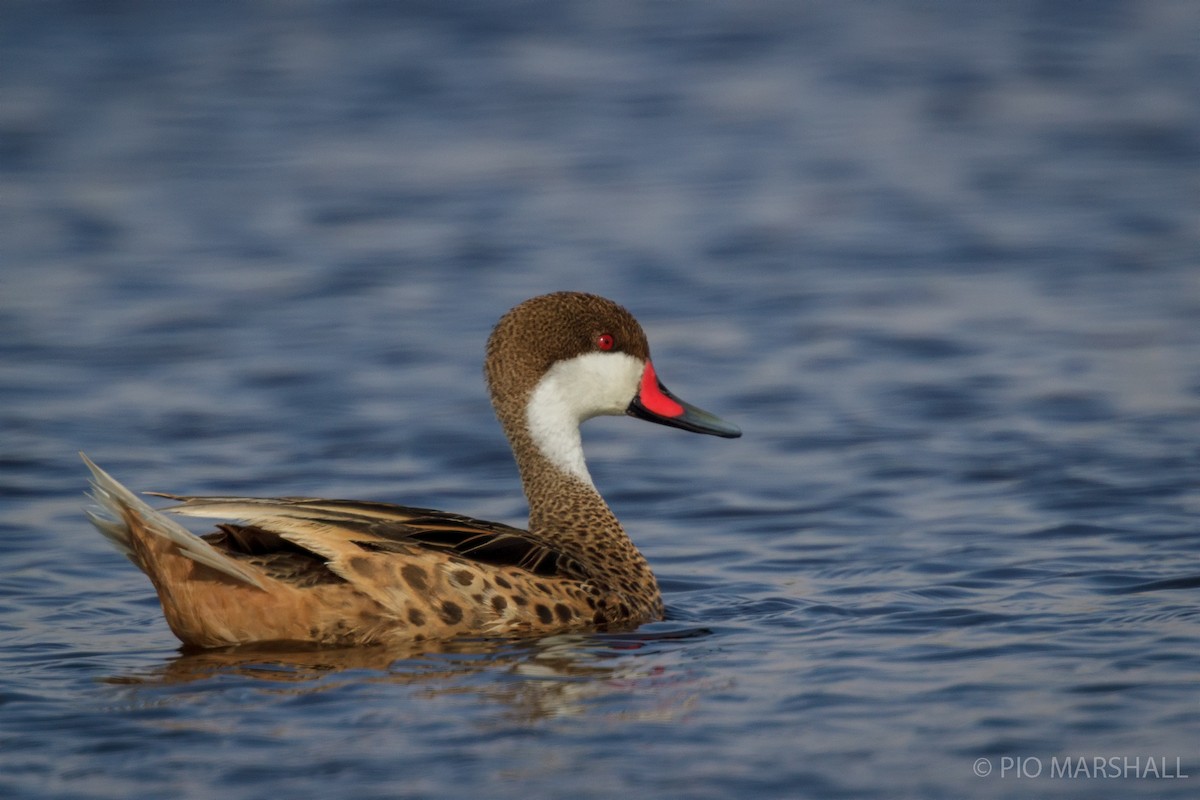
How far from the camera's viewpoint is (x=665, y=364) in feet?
33.1

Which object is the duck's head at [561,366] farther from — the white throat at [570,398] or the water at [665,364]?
the water at [665,364]

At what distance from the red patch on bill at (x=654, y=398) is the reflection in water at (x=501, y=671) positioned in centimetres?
131

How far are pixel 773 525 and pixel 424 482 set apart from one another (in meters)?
1.62

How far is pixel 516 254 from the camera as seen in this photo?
38.1 feet

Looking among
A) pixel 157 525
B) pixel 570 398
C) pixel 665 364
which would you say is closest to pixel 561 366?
pixel 570 398

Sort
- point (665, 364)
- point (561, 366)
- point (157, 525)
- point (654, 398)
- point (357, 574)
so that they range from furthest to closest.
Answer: point (665, 364), point (654, 398), point (561, 366), point (357, 574), point (157, 525)

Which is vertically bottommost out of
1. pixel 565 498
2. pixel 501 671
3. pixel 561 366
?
pixel 501 671

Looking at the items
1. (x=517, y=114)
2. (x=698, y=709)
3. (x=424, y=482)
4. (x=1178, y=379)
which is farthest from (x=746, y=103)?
(x=698, y=709)

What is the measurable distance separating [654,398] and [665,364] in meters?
2.38

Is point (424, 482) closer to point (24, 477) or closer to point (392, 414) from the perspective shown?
point (392, 414)

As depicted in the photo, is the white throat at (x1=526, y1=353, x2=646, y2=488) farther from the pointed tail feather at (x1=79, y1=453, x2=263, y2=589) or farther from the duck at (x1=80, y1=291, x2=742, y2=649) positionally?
the pointed tail feather at (x1=79, y1=453, x2=263, y2=589)

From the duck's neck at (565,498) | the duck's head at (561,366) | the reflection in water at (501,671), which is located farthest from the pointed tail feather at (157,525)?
the duck's head at (561,366)

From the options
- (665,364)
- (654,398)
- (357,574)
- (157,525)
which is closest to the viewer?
(157,525)

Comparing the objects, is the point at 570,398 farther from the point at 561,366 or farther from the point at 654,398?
the point at 654,398
